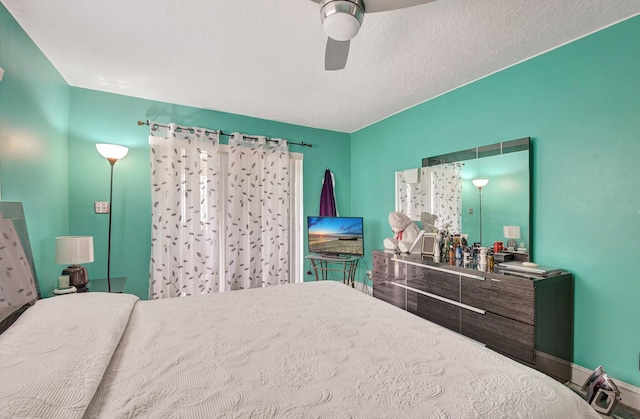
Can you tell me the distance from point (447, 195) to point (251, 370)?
8.78 ft

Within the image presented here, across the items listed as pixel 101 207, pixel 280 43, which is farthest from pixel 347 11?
pixel 101 207

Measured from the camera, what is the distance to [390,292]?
3076 millimetres

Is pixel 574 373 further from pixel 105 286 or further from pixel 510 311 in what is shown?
pixel 105 286

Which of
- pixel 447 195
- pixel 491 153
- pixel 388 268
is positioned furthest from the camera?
pixel 388 268

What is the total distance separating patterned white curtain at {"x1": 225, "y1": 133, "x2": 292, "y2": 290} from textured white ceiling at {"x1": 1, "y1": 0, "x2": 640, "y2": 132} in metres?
0.84

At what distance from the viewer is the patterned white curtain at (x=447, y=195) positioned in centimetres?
288

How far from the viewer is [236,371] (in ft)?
3.35

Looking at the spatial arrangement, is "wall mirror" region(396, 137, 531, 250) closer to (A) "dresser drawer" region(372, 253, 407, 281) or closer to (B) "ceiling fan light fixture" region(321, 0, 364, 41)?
(A) "dresser drawer" region(372, 253, 407, 281)

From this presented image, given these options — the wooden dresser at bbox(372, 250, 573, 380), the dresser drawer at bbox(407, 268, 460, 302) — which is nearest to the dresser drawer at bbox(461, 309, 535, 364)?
the wooden dresser at bbox(372, 250, 573, 380)

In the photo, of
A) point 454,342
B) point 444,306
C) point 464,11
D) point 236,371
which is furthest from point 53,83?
point 444,306

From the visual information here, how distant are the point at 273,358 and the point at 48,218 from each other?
2.59 meters

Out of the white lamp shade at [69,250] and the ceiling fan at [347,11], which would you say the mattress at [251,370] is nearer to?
the white lamp shade at [69,250]

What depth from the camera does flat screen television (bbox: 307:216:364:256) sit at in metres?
3.80

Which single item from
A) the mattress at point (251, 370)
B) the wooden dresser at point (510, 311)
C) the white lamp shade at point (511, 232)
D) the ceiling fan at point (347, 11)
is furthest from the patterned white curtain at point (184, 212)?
the white lamp shade at point (511, 232)
